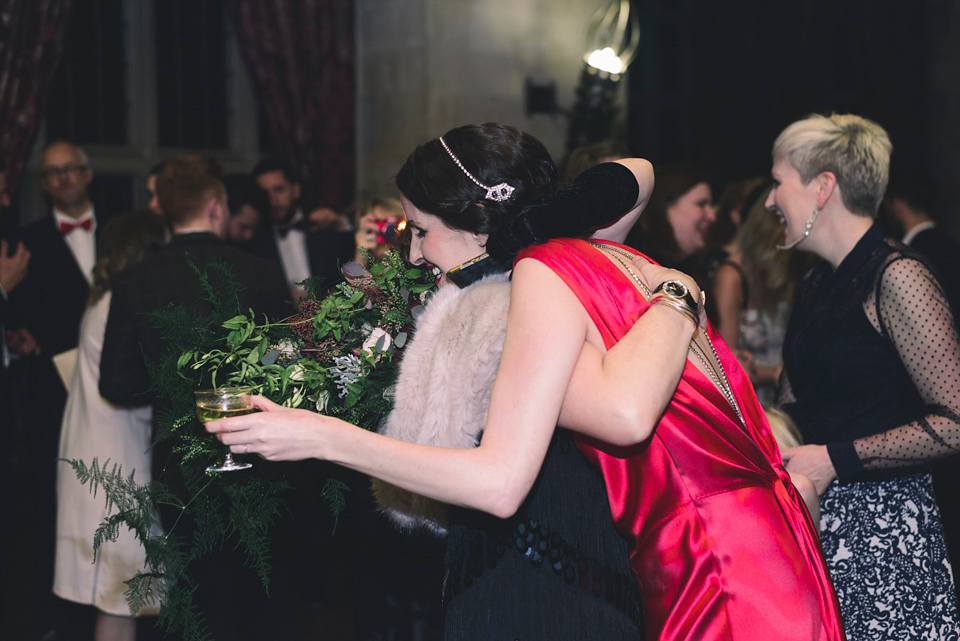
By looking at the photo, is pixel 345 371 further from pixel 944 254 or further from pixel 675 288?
pixel 944 254

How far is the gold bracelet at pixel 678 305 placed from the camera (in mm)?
1335

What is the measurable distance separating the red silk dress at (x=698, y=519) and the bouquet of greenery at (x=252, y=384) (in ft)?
1.43

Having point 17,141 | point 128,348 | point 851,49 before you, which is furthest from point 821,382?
point 851,49

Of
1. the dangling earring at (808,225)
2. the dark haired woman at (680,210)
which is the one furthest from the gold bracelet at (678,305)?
the dark haired woman at (680,210)

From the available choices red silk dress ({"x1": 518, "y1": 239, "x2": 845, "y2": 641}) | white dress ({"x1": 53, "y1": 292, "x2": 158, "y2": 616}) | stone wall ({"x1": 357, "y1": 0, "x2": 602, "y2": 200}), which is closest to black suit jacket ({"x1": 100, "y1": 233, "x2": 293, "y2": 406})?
white dress ({"x1": 53, "y1": 292, "x2": 158, "y2": 616})

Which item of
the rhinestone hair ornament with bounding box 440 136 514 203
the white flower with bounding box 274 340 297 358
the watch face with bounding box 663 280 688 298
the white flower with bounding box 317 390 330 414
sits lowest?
the white flower with bounding box 317 390 330 414

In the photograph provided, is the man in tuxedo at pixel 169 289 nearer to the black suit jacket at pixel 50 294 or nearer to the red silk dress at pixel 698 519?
the black suit jacket at pixel 50 294

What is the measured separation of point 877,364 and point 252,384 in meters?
1.47

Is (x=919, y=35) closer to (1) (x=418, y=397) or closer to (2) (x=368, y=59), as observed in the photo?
(2) (x=368, y=59)

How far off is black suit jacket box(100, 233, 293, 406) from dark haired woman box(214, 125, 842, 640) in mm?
1346

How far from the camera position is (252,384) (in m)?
1.60

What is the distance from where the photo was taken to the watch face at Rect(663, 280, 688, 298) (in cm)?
136

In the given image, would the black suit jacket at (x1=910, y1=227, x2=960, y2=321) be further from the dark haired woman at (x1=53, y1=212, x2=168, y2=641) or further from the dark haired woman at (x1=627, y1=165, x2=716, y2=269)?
the dark haired woman at (x1=53, y1=212, x2=168, y2=641)

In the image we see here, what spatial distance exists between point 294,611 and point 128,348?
1706mm
